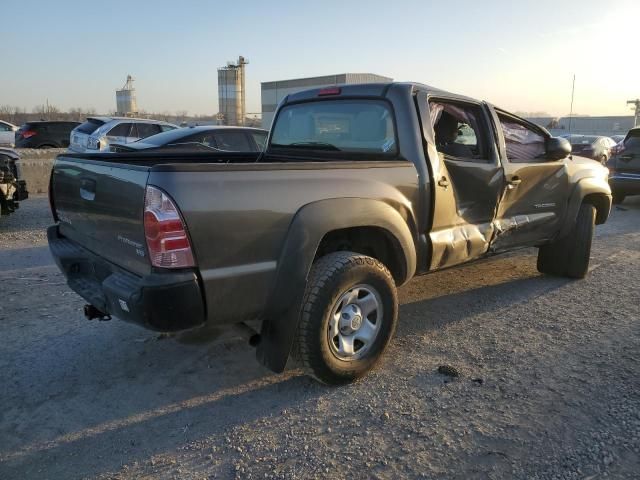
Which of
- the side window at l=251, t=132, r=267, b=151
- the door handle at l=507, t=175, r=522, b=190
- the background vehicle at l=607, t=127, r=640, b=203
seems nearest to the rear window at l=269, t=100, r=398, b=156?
the door handle at l=507, t=175, r=522, b=190

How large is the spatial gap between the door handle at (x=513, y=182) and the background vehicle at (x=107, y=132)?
10.8 metres

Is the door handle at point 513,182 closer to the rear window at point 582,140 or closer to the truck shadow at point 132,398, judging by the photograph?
the truck shadow at point 132,398

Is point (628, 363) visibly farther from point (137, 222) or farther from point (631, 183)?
point (631, 183)

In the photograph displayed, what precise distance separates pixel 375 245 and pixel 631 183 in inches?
361

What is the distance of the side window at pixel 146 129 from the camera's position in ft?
47.8

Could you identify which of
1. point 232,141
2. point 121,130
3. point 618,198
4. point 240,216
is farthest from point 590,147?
point 240,216

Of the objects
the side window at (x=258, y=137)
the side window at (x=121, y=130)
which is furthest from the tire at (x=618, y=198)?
the side window at (x=121, y=130)

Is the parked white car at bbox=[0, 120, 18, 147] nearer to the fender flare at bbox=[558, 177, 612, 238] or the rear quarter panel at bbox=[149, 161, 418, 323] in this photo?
the fender flare at bbox=[558, 177, 612, 238]

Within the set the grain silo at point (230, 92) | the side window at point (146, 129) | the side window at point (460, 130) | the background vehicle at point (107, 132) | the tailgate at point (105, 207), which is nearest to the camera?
the tailgate at point (105, 207)

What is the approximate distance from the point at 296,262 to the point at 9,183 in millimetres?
6866

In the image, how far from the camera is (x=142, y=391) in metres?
3.30

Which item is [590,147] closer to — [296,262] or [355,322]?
[355,322]

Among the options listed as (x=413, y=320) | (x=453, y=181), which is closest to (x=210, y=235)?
(x=453, y=181)

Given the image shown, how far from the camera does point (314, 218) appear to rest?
299 cm
